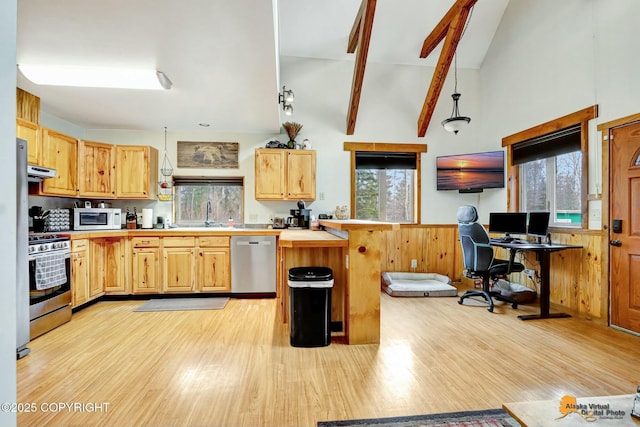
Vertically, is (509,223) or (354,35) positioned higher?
(354,35)

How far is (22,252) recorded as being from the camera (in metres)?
2.57

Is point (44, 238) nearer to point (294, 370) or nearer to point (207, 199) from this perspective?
point (207, 199)

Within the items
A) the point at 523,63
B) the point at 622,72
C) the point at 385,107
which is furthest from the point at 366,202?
the point at 622,72

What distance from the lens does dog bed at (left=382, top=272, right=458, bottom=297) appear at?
172 inches

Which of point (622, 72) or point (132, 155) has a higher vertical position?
point (622, 72)

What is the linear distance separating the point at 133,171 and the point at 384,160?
3975 millimetres

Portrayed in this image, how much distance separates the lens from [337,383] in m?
2.05

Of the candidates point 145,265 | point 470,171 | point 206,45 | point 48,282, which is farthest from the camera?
point 470,171

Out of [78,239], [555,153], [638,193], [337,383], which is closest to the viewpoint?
[337,383]

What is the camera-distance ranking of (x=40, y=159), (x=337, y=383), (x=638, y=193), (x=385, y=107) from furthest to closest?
1. (x=385, y=107)
2. (x=40, y=159)
3. (x=638, y=193)
4. (x=337, y=383)

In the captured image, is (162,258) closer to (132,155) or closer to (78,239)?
(78,239)

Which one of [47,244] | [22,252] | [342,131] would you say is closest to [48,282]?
[47,244]

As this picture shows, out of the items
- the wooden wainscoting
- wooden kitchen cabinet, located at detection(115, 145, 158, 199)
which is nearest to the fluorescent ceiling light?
wooden kitchen cabinet, located at detection(115, 145, 158, 199)

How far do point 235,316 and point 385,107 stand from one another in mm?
4137
